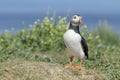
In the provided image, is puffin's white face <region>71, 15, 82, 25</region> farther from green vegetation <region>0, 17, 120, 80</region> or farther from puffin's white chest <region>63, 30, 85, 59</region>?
green vegetation <region>0, 17, 120, 80</region>

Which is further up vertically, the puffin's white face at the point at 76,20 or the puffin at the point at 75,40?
the puffin's white face at the point at 76,20

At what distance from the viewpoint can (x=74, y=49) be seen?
11.0m

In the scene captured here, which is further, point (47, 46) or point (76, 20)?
point (47, 46)

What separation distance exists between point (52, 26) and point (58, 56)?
2008 millimetres

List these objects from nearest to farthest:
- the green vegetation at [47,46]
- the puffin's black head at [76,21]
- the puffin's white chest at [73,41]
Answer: the puffin's white chest at [73,41] < the puffin's black head at [76,21] < the green vegetation at [47,46]

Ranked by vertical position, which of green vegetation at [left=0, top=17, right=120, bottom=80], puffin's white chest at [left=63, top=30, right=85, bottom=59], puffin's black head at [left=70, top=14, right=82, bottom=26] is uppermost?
puffin's black head at [left=70, top=14, right=82, bottom=26]

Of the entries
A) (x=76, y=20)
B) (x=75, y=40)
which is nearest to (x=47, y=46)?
(x=76, y=20)

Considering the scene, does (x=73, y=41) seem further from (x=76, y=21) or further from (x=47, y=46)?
(x=47, y=46)

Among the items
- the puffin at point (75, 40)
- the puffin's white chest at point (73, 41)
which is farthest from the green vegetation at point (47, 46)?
the puffin's white chest at point (73, 41)

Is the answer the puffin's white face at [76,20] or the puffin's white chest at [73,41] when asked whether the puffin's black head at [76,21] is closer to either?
the puffin's white face at [76,20]

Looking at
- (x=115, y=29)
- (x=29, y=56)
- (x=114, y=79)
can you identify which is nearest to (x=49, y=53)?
(x=29, y=56)

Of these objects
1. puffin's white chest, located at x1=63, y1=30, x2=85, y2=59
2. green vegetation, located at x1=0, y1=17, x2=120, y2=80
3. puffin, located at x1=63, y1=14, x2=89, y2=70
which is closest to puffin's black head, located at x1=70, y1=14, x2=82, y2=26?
puffin, located at x1=63, y1=14, x2=89, y2=70

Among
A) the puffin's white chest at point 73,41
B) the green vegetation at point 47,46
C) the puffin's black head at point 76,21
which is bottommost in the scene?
the green vegetation at point 47,46

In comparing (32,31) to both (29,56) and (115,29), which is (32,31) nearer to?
(29,56)
